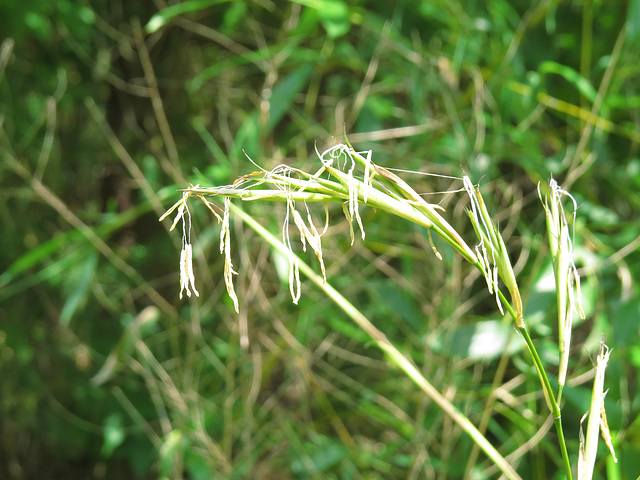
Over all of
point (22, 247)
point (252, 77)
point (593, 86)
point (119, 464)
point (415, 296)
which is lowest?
point (119, 464)

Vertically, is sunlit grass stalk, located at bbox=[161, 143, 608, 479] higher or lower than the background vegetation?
higher

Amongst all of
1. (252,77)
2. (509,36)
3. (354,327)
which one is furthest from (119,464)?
(509,36)

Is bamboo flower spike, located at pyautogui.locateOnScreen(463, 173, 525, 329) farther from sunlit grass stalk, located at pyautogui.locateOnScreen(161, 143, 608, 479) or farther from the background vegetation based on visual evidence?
the background vegetation

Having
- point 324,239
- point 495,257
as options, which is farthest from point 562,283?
point 324,239

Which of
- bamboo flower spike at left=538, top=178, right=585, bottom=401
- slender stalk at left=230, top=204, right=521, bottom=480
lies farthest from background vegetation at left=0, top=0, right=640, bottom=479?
bamboo flower spike at left=538, top=178, right=585, bottom=401

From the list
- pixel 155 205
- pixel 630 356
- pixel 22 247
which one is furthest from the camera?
pixel 22 247

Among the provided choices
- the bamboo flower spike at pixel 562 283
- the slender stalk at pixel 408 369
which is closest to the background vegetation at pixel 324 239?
the slender stalk at pixel 408 369

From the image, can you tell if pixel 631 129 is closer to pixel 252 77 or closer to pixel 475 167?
pixel 475 167

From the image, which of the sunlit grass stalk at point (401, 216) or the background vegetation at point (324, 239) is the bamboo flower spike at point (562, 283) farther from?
the background vegetation at point (324, 239)
